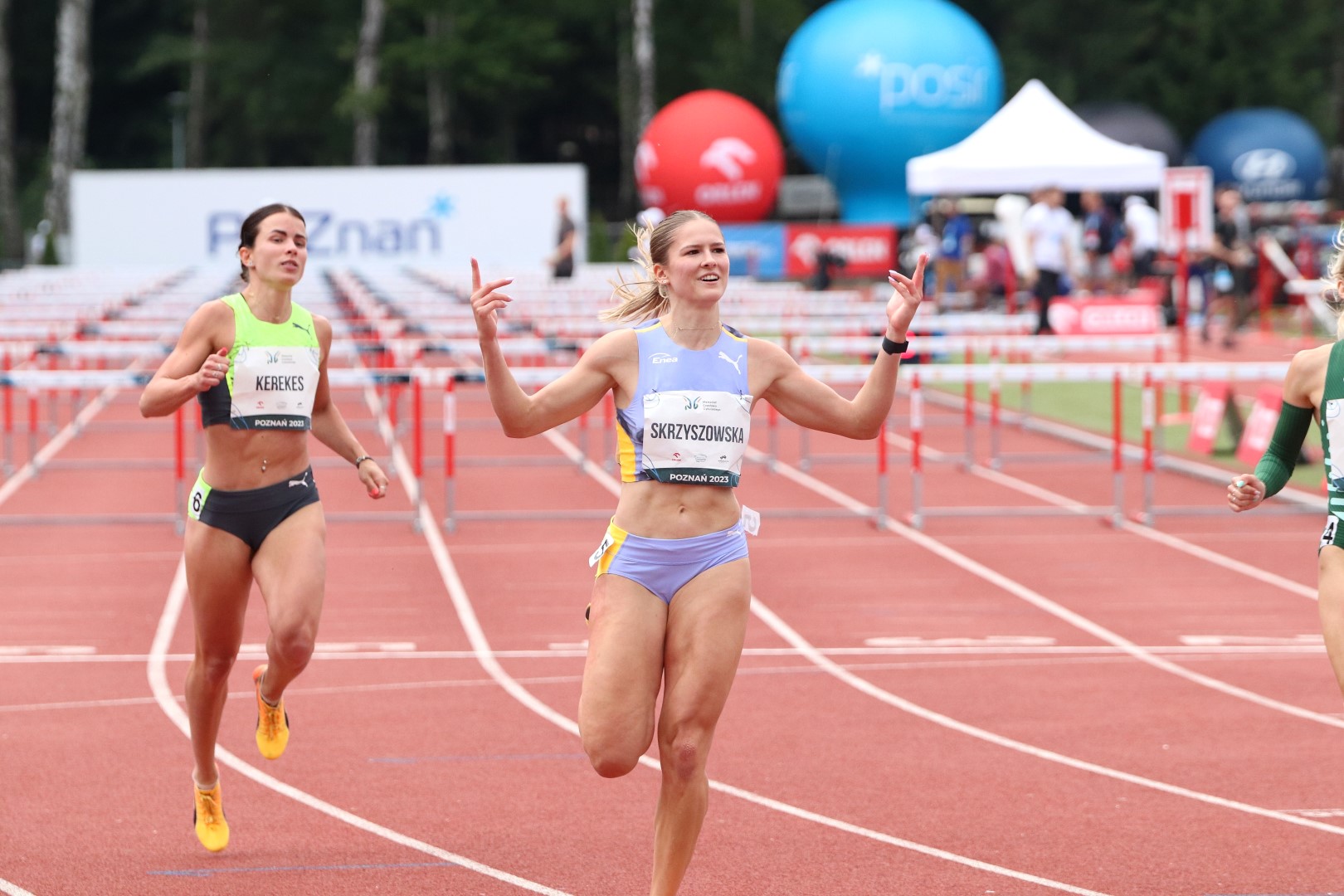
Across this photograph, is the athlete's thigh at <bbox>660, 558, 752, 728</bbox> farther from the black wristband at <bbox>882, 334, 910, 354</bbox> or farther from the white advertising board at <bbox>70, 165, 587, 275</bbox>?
the white advertising board at <bbox>70, 165, 587, 275</bbox>

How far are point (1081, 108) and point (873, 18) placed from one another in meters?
8.28

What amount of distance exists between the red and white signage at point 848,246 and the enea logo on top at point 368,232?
253 inches

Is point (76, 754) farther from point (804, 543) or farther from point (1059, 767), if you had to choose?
point (804, 543)

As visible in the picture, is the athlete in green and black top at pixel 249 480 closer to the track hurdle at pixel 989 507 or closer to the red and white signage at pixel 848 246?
the track hurdle at pixel 989 507

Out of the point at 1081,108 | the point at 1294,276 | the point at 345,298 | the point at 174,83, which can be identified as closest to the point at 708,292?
the point at 345,298

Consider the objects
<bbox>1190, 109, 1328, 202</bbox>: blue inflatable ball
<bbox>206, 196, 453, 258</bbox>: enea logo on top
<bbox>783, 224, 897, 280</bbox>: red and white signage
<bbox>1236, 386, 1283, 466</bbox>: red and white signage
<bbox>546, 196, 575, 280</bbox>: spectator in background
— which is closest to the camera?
<bbox>1236, 386, 1283, 466</bbox>: red and white signage

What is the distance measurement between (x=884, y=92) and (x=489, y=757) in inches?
1339

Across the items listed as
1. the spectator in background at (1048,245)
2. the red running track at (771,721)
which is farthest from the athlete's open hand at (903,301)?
the spectator in background at (1048,245)

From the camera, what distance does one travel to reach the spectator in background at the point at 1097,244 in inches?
1074

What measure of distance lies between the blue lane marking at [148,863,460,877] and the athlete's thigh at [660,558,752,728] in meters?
1.34

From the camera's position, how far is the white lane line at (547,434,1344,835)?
6.76 m

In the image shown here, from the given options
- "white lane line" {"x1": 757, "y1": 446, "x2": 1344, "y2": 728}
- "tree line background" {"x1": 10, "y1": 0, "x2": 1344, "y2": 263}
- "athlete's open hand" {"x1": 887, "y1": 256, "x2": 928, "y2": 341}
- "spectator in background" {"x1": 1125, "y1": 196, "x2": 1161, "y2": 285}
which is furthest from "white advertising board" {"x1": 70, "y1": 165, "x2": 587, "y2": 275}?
"athlete's open hand" {"x1": 887, "y1": 256, "x2": 928, "y2": 341}

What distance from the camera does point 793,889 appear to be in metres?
5.77

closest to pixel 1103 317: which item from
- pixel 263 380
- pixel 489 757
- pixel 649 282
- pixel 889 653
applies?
pixel 889 653
